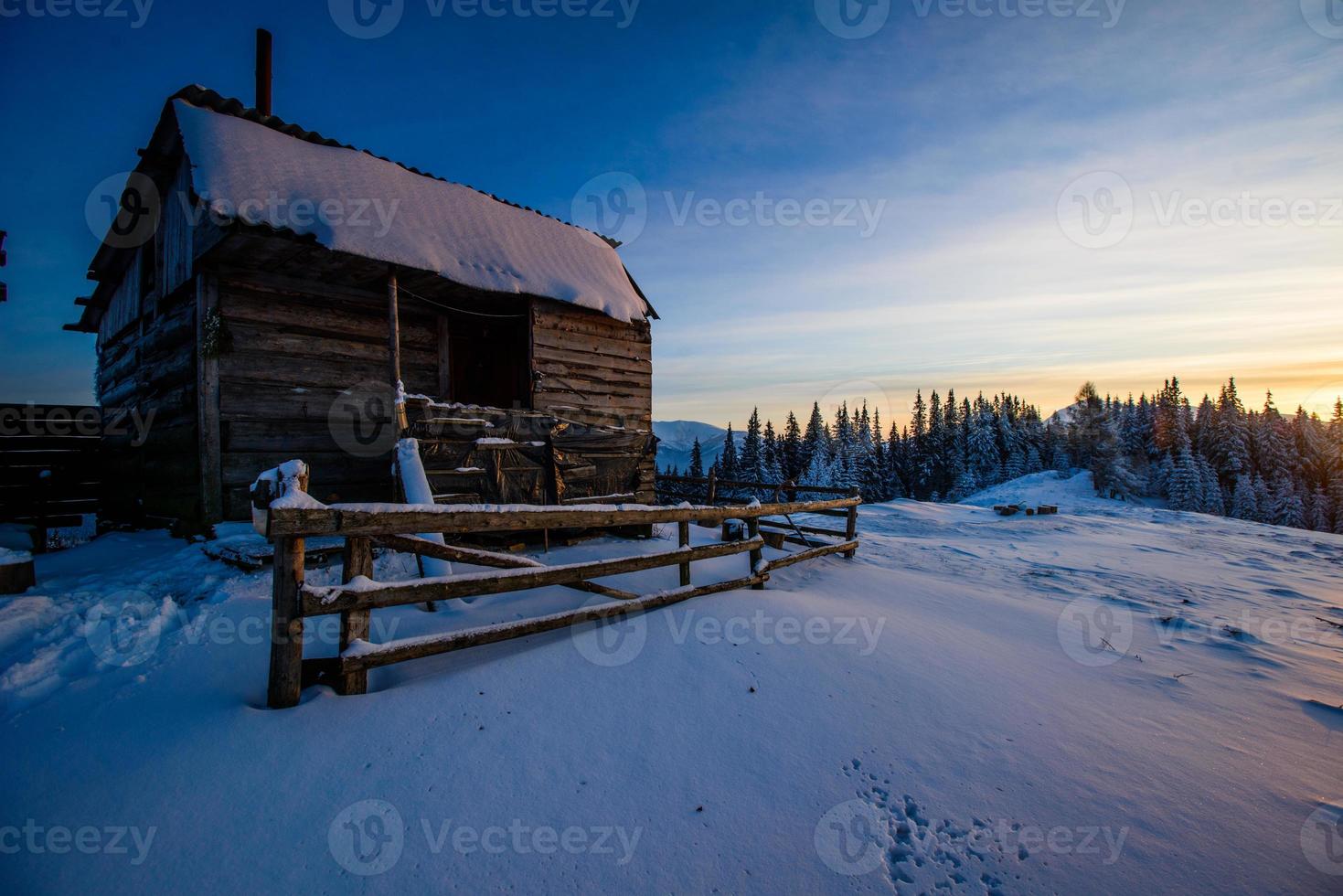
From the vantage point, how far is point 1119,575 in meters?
9.08

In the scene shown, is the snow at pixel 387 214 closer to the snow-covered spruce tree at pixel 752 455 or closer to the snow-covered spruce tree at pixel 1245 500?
Answer: the snow-covered spruce tree at pixel 752 455

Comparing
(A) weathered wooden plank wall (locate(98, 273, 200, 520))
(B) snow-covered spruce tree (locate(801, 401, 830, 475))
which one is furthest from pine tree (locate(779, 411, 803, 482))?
(A) weathered wooden plank wall (locate(98, 273, 200, 520))

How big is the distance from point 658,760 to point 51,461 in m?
12.2

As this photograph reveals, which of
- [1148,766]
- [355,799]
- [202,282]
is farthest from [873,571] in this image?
[202,282]

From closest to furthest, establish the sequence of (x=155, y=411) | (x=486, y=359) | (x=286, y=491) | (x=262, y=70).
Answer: (x=286, y=491) < (x=155, y=411) < (x=262, y=70) < (x=486, y=359)

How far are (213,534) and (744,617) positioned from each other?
664cm

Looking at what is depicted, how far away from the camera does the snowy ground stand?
7.00ft
